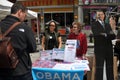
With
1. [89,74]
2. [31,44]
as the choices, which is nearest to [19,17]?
[31,44]

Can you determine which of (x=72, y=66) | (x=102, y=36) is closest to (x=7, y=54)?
(x=72, y=66)

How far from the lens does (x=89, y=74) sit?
7172mm

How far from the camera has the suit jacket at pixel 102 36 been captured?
23.4ft

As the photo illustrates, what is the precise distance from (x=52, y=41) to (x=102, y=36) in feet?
4.17

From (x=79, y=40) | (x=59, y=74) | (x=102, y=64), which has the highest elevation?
(x=79, y=40)

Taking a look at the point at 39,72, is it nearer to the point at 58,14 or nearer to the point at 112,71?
the point at 112,71

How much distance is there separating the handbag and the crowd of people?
3.2 inches

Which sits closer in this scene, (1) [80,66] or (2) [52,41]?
(1) [80,66]

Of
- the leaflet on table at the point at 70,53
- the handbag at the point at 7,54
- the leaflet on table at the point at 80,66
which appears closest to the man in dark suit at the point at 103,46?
the leaflet on table at the point at 70,53

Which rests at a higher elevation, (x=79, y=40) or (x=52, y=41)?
(x=79, y=40)

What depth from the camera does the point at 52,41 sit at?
25.9ft

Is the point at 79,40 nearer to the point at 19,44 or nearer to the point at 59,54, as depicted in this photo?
the point at 59,54

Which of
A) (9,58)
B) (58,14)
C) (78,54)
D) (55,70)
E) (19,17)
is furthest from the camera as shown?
(58,14)

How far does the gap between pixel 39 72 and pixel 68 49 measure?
2.42ft
